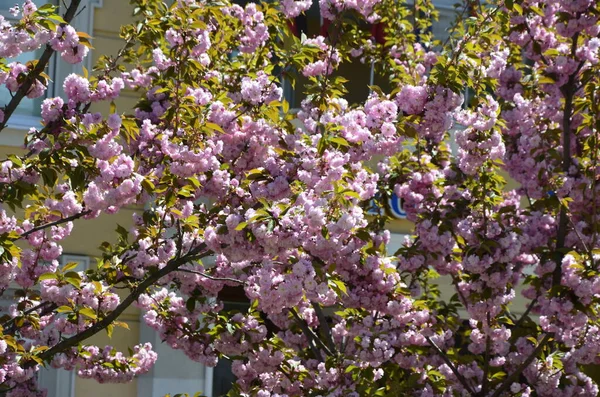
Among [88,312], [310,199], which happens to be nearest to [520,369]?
[310,199]

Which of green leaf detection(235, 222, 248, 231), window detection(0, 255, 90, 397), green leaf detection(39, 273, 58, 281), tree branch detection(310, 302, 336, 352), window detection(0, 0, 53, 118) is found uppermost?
window detection(0, 0, 53, 118)

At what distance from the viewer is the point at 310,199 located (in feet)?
20.9

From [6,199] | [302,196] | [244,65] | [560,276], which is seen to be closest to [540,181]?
[560,276]

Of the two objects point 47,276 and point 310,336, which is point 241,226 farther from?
point 310,336

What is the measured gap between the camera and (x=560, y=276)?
8.95 m

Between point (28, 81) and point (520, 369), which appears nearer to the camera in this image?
point (28, 81)

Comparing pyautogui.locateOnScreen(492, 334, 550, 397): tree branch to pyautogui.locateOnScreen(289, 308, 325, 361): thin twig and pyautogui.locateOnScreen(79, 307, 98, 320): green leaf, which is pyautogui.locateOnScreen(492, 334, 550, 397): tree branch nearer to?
pyautogui.locateOnScreen(289, 308, 325, 361): thin twig

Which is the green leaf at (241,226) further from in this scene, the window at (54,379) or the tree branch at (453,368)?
the window at (54,379)

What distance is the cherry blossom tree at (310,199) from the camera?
21.6ft

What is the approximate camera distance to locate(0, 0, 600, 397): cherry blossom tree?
6.59 m

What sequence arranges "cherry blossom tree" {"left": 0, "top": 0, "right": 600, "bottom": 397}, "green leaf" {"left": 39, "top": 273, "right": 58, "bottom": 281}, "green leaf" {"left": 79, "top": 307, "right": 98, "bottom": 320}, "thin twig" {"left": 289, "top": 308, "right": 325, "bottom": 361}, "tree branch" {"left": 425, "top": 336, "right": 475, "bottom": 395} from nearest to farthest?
"cherry blossom tree" {"left": 0, "top": 0, "right": 600, "bottom": 397} < "green leaf" {"left": 39, "top": 273, "right": 58, "bottom": 281} < "green leaf" {"left": 79, "top": 307, "right": 98, "bottom": 320} < "thin twig" {"left": 289, "top": 308, "right": 325, "bottom": 361} < "tree branch" {"left": 425, "top": 336, "right": 475, "bottom": 395}

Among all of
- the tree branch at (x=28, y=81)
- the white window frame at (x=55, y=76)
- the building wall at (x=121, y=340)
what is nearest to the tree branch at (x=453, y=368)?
the building wall at (x=121, y=340)

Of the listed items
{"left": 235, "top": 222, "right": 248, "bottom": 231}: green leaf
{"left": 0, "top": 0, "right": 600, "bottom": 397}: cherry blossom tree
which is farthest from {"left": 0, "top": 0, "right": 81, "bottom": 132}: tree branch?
{"left": 235, "top": 222, "right": 248, "bottom": 231}: green leaf

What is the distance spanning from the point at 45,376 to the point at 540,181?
15.3 feet
